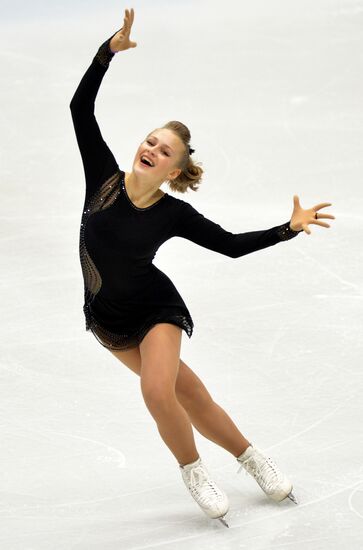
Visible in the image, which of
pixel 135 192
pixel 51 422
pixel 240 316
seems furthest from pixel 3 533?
pixel 240 316

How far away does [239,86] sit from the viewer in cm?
789

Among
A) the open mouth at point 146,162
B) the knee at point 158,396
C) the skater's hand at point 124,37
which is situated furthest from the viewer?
the open mouth at point 146,162

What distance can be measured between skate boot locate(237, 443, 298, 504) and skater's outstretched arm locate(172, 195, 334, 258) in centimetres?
68

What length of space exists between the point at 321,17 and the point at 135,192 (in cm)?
563

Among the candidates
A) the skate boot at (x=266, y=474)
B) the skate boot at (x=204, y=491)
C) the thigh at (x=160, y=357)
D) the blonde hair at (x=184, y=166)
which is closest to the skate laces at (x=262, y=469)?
the skate boot at (x=266, y=474)

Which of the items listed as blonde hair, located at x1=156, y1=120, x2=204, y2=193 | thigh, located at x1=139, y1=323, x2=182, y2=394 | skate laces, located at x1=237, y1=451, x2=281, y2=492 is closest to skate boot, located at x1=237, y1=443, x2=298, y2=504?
skate laces, located at x1=237, y1=451, x2=281, y2=492

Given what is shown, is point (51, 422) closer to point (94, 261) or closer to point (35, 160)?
point (94, 261)

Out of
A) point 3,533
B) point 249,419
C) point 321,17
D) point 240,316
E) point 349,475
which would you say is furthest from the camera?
point 321,17

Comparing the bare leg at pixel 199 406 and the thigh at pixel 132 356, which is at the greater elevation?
the thigh at pixel 132 356

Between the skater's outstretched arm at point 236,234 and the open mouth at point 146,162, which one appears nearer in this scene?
the skater's outstretched arm at point 236,234

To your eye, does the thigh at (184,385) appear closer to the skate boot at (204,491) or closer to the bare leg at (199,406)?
the bare leg at (199,406)

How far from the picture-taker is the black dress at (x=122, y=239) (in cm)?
350

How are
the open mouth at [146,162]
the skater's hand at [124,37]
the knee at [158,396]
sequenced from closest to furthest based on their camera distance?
1. the knee at [158,396]
2. the skater's hand at [124,37]
3. the open mouth at [146,162]

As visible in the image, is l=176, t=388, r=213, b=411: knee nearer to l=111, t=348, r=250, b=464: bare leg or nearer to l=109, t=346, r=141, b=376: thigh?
l=111, t=348, r=250, b=464: bare leg
